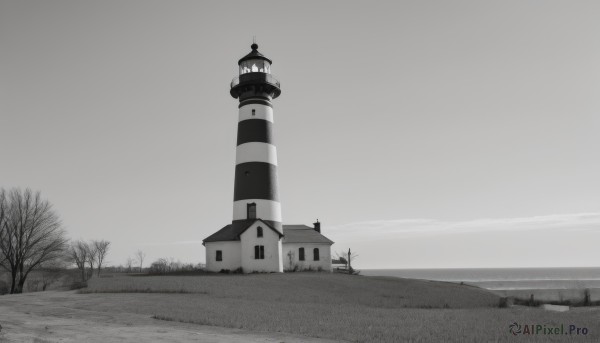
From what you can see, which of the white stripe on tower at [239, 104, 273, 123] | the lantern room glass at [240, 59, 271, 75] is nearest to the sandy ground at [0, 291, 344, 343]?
the white stripe on tower at [239, 104, 273, 123]

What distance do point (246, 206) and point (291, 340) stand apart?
93.6 ft

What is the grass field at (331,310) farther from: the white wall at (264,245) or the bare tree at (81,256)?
the bare tree at (81,256)

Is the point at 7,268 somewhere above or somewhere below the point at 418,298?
above

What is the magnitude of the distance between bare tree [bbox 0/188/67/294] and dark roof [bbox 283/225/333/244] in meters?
20.1

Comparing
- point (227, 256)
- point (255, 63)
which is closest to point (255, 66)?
point (255, 63)

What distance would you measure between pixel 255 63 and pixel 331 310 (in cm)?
2884

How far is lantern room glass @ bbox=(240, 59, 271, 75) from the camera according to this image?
42062 millimetres

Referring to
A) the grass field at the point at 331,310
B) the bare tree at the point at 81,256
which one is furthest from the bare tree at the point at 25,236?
the grass field at the point at 331,310

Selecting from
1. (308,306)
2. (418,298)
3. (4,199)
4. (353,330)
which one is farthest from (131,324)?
(4,199)

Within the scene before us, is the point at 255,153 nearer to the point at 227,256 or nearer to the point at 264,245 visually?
the point at 264,245

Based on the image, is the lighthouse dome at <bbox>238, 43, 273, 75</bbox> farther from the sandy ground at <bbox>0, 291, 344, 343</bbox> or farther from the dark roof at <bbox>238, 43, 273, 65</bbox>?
the sandy ground at <bbox>0, 291, 344, 343</bbox>

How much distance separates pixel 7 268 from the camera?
38.2 m

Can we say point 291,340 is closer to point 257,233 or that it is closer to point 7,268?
point 257,233

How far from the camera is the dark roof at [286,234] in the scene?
39.3m
